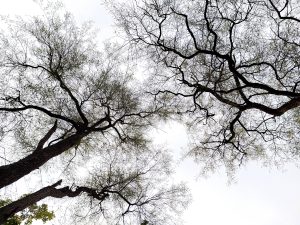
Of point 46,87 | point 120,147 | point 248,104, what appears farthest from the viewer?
point 120,147

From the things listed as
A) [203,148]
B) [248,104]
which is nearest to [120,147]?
[203,148]

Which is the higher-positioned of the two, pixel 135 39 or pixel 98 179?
pixel 135 39

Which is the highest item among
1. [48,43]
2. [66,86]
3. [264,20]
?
[48,43]

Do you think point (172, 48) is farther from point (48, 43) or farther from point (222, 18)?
point (48, 43)

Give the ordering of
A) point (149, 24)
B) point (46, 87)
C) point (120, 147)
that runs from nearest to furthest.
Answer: point (149, 24)
point (46, 87)
point (120, 147)

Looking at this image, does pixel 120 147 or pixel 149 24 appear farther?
pixel 120 147

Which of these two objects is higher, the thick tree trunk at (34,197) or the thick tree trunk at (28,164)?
the thick tree trunk at (28,164)

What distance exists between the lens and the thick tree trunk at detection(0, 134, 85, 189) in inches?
362

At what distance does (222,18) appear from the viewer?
1093 centimetres

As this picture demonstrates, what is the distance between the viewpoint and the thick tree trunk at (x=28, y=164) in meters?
9.19

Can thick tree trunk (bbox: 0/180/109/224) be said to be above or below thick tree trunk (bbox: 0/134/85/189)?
below

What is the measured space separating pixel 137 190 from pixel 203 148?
2617 mm

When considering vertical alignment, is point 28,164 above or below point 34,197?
above

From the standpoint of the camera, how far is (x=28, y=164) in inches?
384
